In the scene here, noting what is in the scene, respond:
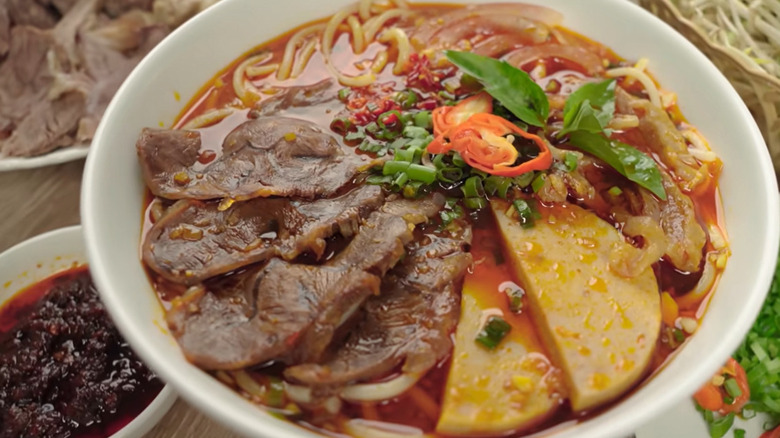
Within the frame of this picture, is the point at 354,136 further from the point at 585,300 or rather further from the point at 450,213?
the point at 585,300

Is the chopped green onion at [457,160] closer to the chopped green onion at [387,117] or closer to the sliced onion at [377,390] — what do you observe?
the chopped green onion at [387,117]

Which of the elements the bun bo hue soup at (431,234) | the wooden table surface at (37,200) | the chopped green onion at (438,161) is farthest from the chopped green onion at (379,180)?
the wooden table surface at (37,200)

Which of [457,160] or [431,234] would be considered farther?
[457,160]

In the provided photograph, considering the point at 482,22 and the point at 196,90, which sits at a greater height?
the point at 482,22

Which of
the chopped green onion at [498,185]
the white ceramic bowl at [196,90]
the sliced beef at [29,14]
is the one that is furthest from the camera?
the sliced beef at [29,14]

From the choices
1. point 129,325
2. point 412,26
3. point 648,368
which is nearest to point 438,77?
point 412,26

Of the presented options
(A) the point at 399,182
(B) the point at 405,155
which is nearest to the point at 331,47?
(B) the point at 405,155

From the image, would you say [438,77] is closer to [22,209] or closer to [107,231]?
[107,231]
